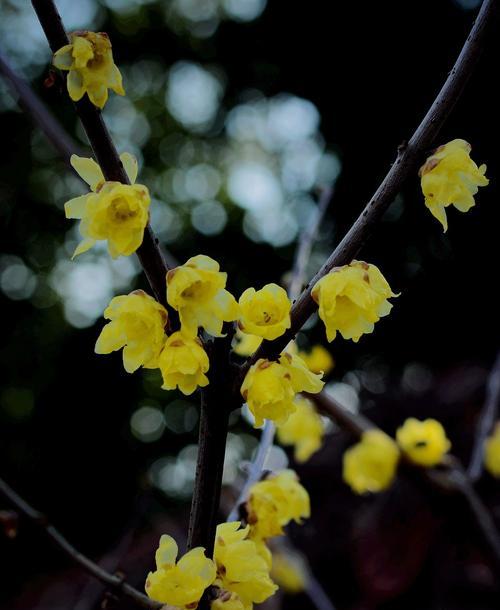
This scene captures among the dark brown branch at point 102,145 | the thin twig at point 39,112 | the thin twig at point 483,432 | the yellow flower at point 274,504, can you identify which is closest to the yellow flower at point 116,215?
the dark brown branch at point 102,145

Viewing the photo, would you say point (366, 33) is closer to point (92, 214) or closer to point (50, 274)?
point (50, 274)

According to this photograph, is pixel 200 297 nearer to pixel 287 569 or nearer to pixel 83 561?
pixel 83 561

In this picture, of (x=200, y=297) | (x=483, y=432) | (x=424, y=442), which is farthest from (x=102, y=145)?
(x=483, y=432)

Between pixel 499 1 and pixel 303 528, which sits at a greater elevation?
pixel 499 1

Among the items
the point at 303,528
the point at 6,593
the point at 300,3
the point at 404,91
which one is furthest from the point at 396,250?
the point at 6,593

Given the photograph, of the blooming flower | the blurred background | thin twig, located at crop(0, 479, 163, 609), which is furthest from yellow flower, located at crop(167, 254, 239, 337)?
the blurred background

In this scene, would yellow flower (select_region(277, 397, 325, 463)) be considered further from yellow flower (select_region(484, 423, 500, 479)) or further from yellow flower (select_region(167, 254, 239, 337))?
yellow flower (select_region(167, 254, 239, 337))
